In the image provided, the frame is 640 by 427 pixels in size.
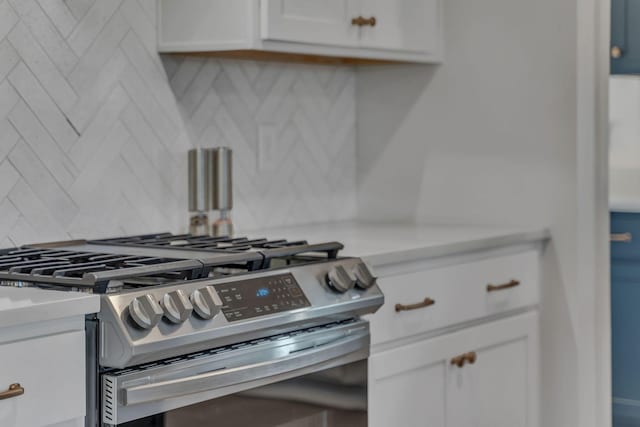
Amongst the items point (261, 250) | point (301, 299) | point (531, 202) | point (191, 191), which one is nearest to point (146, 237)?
point (191, 191)

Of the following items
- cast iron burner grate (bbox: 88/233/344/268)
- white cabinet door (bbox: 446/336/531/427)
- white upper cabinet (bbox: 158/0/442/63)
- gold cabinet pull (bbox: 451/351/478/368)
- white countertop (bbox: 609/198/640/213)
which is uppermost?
white upper cabinet (bbox: 158/0/442/63)

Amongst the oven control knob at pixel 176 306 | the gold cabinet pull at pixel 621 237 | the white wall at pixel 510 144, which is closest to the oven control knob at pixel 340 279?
the oven control knob at pixel 176 306

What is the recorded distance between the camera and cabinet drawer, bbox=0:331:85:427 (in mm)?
1470

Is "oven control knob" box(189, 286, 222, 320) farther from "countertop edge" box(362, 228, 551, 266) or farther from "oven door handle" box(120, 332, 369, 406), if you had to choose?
"countertop edge" box(362, 228, 551, 266)

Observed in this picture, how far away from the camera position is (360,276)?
6.91 feet

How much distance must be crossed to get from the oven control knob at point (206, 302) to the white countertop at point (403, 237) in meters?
0.55

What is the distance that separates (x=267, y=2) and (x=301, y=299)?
2.81 feet

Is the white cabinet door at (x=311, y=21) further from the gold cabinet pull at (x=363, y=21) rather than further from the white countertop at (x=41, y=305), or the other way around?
the white countertop at (x=41, y=305)

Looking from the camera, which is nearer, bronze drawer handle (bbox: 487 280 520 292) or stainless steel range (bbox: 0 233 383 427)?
stainless steel range (bbox: 0 233 383 427)

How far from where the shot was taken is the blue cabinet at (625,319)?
3.30m

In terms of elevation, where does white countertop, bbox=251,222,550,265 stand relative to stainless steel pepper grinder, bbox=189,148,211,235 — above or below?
below

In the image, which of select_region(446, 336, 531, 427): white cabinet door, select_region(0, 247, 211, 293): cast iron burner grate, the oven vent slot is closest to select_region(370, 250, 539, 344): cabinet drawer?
select_region(446, 336, 531, 427): white cabinet door

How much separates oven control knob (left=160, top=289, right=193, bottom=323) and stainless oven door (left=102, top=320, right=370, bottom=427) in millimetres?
85

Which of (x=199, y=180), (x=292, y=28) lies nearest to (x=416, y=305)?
(x=199, y=180)
